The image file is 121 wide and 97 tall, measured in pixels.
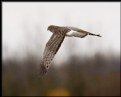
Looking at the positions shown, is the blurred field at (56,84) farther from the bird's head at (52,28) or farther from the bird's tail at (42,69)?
the bird's tail at (42,69)

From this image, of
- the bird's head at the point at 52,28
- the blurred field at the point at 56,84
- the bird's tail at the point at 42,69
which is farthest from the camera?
the blurred field at the point at 56,84

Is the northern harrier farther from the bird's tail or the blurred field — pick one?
the blurred field

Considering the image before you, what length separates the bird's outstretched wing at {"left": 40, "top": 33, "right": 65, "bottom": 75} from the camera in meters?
7.59

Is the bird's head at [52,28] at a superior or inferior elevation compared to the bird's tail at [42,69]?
superior

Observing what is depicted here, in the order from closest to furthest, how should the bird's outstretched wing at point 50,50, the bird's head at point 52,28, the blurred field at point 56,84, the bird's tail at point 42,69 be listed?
the bird's outstretched wing at point 50,50, the bird's tail at point 42,69, the bird's head at point 52,28, the blurred field at point 56,84

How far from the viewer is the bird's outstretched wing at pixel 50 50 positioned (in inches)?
299

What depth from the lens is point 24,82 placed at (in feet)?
168

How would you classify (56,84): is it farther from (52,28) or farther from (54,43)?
(54,43)

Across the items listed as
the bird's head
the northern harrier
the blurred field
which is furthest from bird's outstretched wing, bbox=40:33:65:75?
the blurred field

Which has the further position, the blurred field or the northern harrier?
the blurred field

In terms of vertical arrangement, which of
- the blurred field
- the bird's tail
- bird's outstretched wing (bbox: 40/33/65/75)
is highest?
bird's outstretched wing (bbox: 40/33/65/75)

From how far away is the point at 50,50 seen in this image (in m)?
7.69

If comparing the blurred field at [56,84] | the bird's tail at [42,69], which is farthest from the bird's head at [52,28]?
the blurred field at [56,84]

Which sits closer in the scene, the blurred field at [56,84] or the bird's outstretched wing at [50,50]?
the bird's outstretched wing at [50,50]
